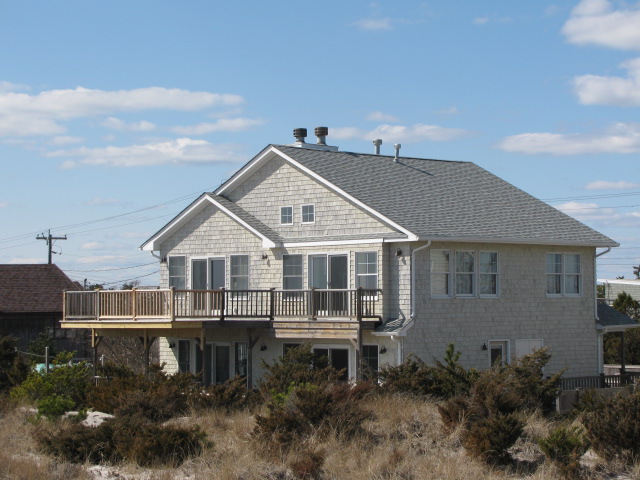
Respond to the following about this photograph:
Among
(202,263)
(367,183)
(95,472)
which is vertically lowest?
(95,472)

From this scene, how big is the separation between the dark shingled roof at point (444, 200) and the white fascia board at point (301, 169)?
0.49ft

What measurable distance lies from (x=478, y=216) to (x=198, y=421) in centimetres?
1225

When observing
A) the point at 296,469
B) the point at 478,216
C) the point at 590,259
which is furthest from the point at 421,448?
the point at 590,259

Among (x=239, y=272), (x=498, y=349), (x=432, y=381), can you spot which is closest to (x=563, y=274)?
(x=498, y=349)

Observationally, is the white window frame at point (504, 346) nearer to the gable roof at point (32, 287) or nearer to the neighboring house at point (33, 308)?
the neighboring house at point (33, 308)

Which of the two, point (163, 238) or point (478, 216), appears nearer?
point (478, 216)

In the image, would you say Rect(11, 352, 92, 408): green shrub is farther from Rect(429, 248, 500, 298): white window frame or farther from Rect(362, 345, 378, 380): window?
Rect(429, 248, 500, 298): white window frame

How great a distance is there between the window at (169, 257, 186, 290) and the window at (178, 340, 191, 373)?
1889 millimetres

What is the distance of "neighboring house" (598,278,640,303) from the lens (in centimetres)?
6362

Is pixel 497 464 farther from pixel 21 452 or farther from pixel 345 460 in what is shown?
pixel 21 452

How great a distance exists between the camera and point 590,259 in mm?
31766

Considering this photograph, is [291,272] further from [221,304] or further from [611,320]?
[611,320]

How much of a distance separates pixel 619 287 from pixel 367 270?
134 ft

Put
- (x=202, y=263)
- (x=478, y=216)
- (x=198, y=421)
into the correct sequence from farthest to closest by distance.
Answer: (x=202, y=263) < (x=478, y=216) < (x=198, y=421)
